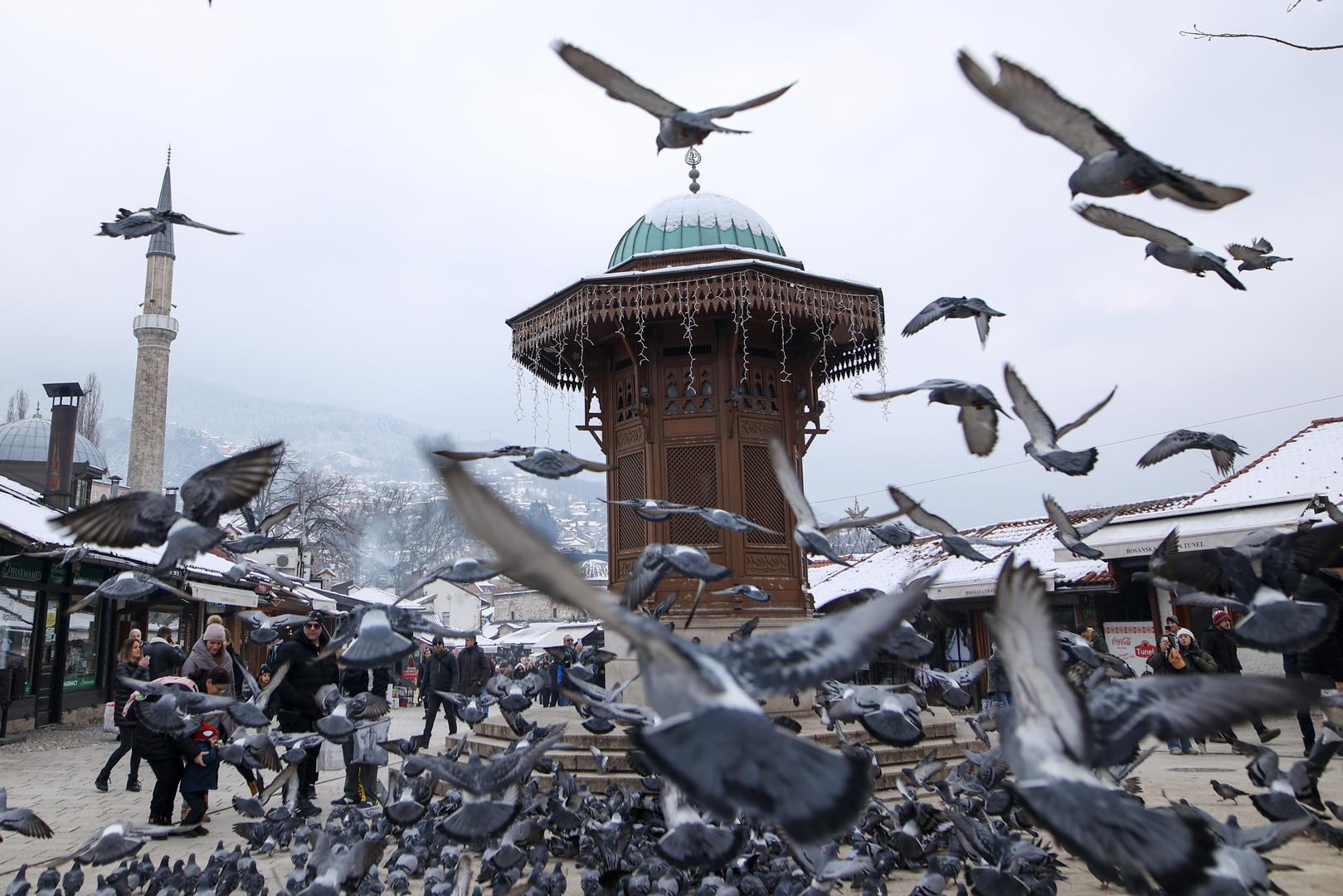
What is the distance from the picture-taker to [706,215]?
12.2 meters

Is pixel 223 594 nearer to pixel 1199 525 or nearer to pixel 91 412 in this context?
pixel 1199 525

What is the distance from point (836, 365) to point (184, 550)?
32.5 feet

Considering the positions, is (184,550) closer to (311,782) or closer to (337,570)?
(311,782)

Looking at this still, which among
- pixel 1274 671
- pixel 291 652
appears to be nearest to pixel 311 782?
pixel 291 652

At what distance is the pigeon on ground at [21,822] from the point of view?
17.0 ft

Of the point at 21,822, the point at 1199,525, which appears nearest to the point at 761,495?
the point at 21,822

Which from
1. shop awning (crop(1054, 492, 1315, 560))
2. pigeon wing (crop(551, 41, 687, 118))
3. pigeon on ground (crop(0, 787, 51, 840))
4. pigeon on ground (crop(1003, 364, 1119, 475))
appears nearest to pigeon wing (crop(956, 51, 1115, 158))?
pigeon wing (crop(551, 41, 687, 118))

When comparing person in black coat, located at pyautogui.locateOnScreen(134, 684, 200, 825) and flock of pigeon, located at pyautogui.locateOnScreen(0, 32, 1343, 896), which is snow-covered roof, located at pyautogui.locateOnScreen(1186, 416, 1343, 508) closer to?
flock of pigeon, located at pyautogui.locateOnScreen(0, 32, 1343, 896)

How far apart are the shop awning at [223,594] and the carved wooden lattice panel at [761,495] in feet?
33.4

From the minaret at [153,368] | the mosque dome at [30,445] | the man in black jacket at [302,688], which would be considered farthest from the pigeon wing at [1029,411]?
the mosque dome at [30,445]

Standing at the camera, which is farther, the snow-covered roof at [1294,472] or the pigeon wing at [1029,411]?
the snow-covered roof at [1294,472]

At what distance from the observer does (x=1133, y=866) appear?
8.10 feet

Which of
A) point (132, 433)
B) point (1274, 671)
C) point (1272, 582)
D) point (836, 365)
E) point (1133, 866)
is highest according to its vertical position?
point (132, 433)

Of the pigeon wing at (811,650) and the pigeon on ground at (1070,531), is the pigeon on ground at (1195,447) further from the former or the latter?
the pigeon wing at (811,650)
